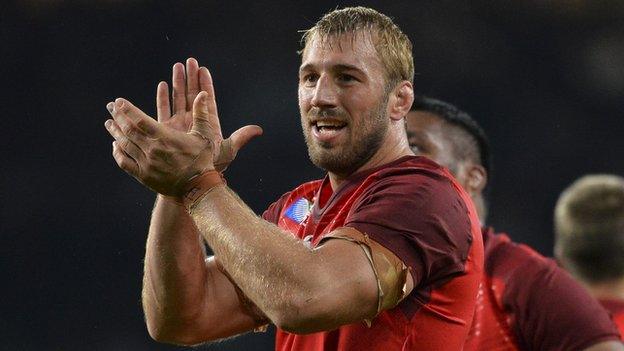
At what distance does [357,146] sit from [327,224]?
20cm

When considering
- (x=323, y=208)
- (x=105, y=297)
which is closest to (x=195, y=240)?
(x=323, y=208)

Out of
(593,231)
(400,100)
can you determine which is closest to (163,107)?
(400,100)

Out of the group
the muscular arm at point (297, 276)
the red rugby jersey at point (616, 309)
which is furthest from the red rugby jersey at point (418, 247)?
the red rugby jersey at point (616, 309)

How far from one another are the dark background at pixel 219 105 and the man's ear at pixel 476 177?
189 cm

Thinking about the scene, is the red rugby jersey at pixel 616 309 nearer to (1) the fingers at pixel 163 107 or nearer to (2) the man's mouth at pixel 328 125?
(2) the man's mouth at pixel 328 125

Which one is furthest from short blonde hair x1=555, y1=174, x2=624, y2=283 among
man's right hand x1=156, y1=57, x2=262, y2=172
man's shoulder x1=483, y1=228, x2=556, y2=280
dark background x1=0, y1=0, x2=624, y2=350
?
dark background x1=0, y1=0, x2=624, y2=350

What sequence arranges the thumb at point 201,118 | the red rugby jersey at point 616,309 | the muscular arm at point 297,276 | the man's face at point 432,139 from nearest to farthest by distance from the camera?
the muscular arm at point 297,276
the thumb at point 201,118
the red rugby jersey at point 616,309
the man's face at point 432,139

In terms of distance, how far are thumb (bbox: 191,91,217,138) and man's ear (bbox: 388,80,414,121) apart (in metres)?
0.49

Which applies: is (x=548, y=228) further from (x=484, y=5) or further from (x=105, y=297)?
(x=105, y=297)

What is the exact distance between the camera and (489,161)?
4539 millimetres

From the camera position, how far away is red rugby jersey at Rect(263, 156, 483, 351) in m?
2.38

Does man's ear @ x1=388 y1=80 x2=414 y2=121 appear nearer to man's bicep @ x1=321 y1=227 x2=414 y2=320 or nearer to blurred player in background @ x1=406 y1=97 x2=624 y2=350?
man's bicep @ x1=321 y1=227 x2=414 y2=320

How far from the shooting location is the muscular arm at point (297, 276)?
223 centimetres

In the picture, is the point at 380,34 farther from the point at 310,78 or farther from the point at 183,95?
the point at 183,95
